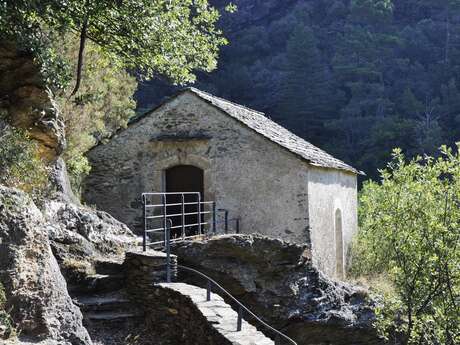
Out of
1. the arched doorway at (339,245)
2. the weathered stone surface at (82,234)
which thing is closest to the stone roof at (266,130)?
the arched doorway at (339,245)

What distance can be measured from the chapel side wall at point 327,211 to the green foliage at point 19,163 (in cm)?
752

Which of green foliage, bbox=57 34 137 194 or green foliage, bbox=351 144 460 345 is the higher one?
green foliage, bbox=57 34 137 194

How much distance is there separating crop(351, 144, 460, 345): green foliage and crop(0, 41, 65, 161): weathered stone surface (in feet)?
22.2

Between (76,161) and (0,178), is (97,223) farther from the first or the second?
(76,161)

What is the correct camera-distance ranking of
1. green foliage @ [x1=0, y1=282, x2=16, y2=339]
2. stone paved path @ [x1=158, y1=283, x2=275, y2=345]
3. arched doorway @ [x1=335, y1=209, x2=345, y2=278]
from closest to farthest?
green foliage @ [x1=0, y1=282, x2=16, y2=339] < stone paved path @ [x1=158, y1=283, x2=275, y2=345] < arched doorway @ [x1=335, y1=209, x2=345, y2=278]

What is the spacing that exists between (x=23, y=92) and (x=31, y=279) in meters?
4.44

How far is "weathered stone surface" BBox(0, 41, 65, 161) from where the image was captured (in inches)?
362

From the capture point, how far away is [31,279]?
19.2 feet

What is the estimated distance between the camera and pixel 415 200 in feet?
38.3

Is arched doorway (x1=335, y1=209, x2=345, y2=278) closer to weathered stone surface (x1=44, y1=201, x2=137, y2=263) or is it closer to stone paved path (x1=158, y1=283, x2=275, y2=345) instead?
weathered stone surface (x1=44, y1=201, x2=137, y2=263)

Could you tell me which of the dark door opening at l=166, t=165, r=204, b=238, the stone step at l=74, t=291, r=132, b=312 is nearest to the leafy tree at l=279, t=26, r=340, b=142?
the dark door opening at l=166, t=165, r=204, b=238

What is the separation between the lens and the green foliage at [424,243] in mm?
11141

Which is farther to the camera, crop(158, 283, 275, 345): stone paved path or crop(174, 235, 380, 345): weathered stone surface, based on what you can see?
crop(174, 235, 380, 345): weathered stone surface

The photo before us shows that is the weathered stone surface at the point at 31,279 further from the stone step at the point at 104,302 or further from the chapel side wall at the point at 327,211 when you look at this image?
the chapel side wall at the point at 327,211
